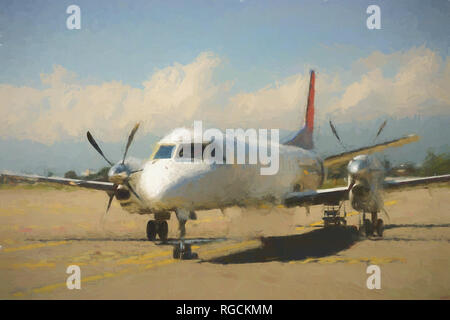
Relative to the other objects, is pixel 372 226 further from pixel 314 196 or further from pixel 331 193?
pixel 314 196

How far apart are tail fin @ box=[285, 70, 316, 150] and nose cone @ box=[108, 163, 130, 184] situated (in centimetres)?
925

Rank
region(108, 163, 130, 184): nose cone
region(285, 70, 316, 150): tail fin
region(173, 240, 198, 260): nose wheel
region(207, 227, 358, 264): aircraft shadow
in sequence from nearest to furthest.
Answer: region(173, 240, 198, 260): nose wheel, region(207, 227, 358, 264): aircraft shadow, region(108, 163, 130, 184): nose cone, region(285, 70, 316, 150): tail fin

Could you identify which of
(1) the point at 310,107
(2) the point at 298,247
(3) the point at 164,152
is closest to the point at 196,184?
(3) the point at 164,152

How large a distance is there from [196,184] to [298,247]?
14.3ft

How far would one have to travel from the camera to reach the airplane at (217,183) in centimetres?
1014

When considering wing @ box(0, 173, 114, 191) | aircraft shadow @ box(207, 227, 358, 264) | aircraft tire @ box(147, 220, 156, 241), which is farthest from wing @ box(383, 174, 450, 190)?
wing @ box(0, 173, 114, 191)

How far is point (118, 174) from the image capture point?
11.9 meters

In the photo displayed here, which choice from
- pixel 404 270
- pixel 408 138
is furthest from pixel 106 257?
pixel 408 138

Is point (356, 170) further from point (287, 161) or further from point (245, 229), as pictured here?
point (245, 229)

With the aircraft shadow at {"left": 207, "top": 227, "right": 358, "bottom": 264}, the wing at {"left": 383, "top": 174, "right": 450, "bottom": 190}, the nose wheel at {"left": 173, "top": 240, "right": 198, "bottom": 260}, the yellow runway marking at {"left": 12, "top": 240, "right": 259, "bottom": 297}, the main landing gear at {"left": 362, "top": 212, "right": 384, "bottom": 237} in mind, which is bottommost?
the yellow runway marking at {"left": 12, "top": 240, "right": 259, "bottom": 297}

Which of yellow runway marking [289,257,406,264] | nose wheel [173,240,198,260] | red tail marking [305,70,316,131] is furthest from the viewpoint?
red tail marking [305,70,316,131]

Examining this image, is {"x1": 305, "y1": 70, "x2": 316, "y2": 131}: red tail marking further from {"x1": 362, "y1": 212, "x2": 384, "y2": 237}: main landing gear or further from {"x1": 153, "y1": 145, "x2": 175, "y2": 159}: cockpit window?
{"x1": 153, "y1": 145, "x2": 175, "y2": 159}: cockpit window

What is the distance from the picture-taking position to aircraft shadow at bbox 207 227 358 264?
1072 centimetres

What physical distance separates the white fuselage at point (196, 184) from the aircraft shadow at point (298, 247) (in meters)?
1.39
